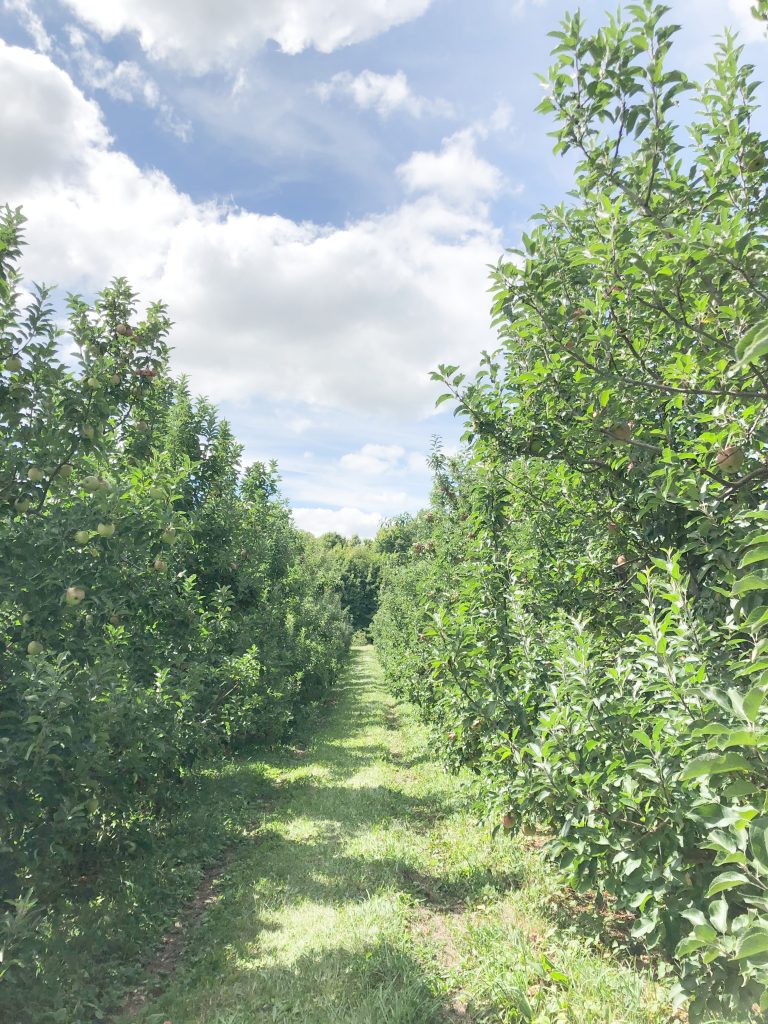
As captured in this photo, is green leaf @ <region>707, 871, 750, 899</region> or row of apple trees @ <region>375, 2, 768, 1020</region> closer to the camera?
green leaf @ <region>707, 871, 750, 899</region>

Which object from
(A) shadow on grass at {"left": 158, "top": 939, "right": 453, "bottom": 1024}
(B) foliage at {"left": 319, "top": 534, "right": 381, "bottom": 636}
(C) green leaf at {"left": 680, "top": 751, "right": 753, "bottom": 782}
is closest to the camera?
(C) green leaf at {"left": 680, "top": 751, "right": 753, "bottom": 782}

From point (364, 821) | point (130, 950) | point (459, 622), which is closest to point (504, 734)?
point (459, 622)

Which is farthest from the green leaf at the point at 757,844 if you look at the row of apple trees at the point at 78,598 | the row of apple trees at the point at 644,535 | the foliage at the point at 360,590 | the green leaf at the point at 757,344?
the foliage at the point at 360,590

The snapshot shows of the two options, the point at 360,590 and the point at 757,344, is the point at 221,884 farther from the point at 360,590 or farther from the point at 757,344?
the point at 360,590

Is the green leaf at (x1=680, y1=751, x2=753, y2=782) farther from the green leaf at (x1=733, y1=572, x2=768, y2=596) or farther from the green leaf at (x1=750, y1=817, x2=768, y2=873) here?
the green leaf at (x1=733, y1=572, x2=768, y2=596)

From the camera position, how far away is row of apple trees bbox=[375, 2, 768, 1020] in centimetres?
248

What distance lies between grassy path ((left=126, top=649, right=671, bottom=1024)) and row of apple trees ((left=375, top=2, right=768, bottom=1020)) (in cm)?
65

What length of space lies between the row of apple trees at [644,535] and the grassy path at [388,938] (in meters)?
0.65

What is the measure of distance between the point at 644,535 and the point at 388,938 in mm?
3627

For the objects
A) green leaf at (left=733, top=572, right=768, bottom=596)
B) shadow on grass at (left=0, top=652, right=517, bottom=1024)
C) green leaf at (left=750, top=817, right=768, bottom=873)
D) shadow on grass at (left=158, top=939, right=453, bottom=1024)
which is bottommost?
shadow on grass at (left=0, top=652, right=517, bottom=1024)

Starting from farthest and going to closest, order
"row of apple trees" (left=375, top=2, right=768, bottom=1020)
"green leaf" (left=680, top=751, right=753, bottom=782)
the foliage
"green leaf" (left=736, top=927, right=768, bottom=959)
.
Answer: the foliage
"row of apple trees" (left=375, top=2, right=768, bottom=1020)
"green leaf" (left=680, top=751, right=753, bottom=782)
"green leaf" (left=736, top=927, right=768, bottom=959)

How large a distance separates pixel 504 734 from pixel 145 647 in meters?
3.47

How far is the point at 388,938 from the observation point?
13.5 feet

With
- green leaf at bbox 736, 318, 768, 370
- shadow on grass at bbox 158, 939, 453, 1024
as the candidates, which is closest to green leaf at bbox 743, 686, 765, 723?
green leaf at bbox 736, 318, 768, 370
